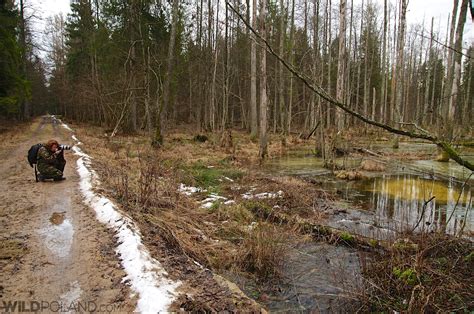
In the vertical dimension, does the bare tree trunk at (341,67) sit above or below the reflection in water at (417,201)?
above

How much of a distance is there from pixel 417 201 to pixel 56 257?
27.2 ft

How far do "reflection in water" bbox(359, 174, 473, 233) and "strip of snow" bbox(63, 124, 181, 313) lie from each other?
442 centimetres

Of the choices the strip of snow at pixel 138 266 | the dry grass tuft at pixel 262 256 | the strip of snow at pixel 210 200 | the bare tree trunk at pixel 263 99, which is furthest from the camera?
the bare tree trunk at pixel 263 99

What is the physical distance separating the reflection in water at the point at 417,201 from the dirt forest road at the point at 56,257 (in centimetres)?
495

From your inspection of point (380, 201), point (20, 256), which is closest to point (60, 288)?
point (20, 256)

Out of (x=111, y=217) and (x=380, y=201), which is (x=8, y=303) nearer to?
(x=111, y=217)

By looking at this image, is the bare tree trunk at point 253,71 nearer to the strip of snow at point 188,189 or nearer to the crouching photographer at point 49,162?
the strip of snow at point 188,189

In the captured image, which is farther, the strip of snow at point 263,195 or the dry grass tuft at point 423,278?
the strip of snow at point 263,195

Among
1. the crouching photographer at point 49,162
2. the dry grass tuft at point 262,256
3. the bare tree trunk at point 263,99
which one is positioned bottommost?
the dry grass tuft at point 262,256

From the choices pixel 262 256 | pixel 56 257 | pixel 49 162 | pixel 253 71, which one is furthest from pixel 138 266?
pixel 253 71

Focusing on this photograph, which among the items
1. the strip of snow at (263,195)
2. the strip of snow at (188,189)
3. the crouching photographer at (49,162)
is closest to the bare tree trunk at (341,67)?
the strip of snow at (263,195)

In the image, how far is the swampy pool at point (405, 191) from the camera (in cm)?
657

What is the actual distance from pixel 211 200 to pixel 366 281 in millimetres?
4625

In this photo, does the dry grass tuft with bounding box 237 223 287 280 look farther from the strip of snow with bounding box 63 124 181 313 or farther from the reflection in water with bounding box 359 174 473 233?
the reflection in water with bounding box 359 174 473 233
